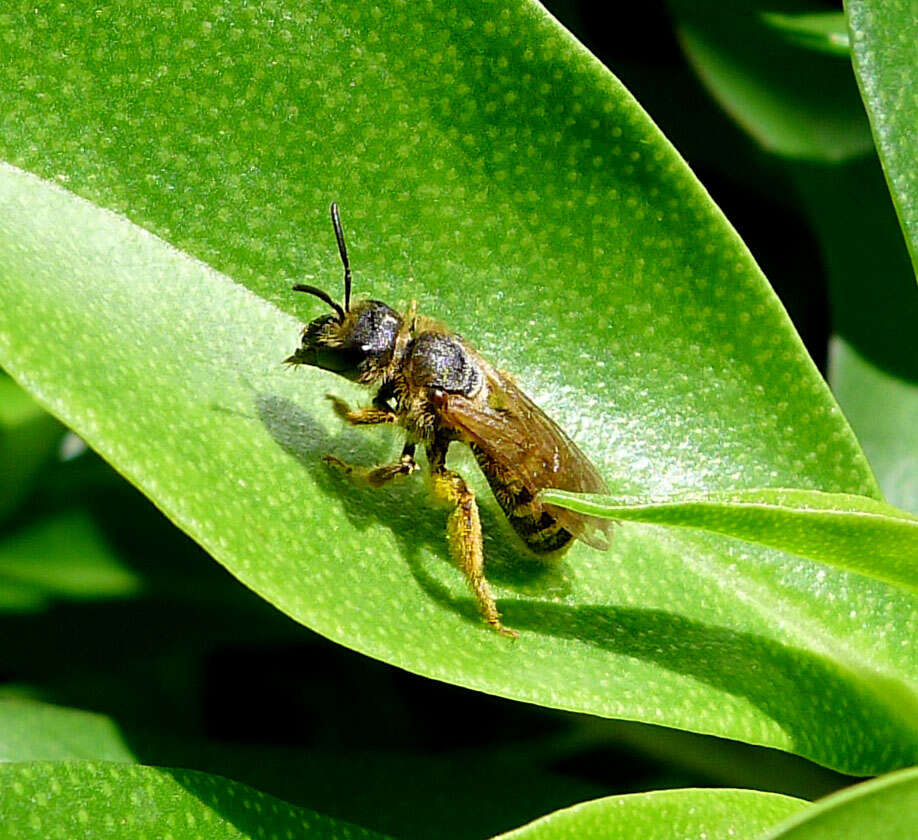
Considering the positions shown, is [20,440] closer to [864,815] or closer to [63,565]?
[63,565]

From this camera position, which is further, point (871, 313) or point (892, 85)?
point (871, 313)

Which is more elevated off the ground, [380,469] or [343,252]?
[343,252]

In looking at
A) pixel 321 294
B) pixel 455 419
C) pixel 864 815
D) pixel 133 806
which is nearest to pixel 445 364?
pixel 455 419

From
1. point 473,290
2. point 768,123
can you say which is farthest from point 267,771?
point 768,123

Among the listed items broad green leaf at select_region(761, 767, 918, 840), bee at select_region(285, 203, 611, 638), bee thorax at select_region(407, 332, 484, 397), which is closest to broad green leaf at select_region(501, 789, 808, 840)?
broad green leaf at select_region(761, 767, 918, 840)

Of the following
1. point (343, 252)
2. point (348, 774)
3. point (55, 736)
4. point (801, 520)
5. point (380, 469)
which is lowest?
point (55, 736)

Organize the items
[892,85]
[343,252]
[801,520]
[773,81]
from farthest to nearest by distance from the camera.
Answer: [773,81] < [892,85] < [343,252] < [801,520]

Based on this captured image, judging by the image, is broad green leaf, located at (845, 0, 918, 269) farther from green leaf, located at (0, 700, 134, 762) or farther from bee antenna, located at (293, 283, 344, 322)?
green leaf, located at (0, 700, 134, 762)
